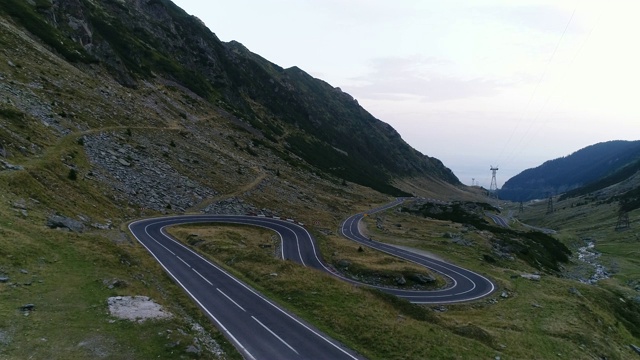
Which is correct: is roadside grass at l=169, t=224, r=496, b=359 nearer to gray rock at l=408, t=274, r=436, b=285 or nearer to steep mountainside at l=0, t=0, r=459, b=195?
gray rock at l=408, t=274, r=436, b=285

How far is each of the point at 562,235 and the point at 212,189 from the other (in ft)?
409

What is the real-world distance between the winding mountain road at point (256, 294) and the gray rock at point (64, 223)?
7.76 m

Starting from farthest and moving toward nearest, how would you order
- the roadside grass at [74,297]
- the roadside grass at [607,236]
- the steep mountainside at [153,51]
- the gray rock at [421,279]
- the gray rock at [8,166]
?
the steep mountainside at [153,51], the roadside grass at [607,236], the gray rock at [421,279], the gray rock at [8,166], the roadside grass at [74,297]

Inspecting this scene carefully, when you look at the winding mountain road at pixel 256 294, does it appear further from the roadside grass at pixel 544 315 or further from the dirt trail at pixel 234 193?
the dirt trail at pixel 234 193

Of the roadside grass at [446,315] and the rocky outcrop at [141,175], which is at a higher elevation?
the rocky outcrop at [141,175]

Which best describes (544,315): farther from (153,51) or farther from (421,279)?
(153,51)

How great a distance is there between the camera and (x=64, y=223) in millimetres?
37375

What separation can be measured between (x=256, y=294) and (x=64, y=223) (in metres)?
20.2

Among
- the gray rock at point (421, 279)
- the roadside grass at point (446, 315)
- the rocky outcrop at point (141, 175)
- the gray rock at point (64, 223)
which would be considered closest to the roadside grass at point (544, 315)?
the roadside grass at point (446, 315)

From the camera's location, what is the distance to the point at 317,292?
1420 inches

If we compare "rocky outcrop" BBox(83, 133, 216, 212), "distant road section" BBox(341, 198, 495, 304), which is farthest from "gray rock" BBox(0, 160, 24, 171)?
"distant road section" BBox(341, 198, 495, 304)

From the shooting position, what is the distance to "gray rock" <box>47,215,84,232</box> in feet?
117

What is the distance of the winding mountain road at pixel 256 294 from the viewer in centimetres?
2646

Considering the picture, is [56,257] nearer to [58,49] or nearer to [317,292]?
[317,292]
